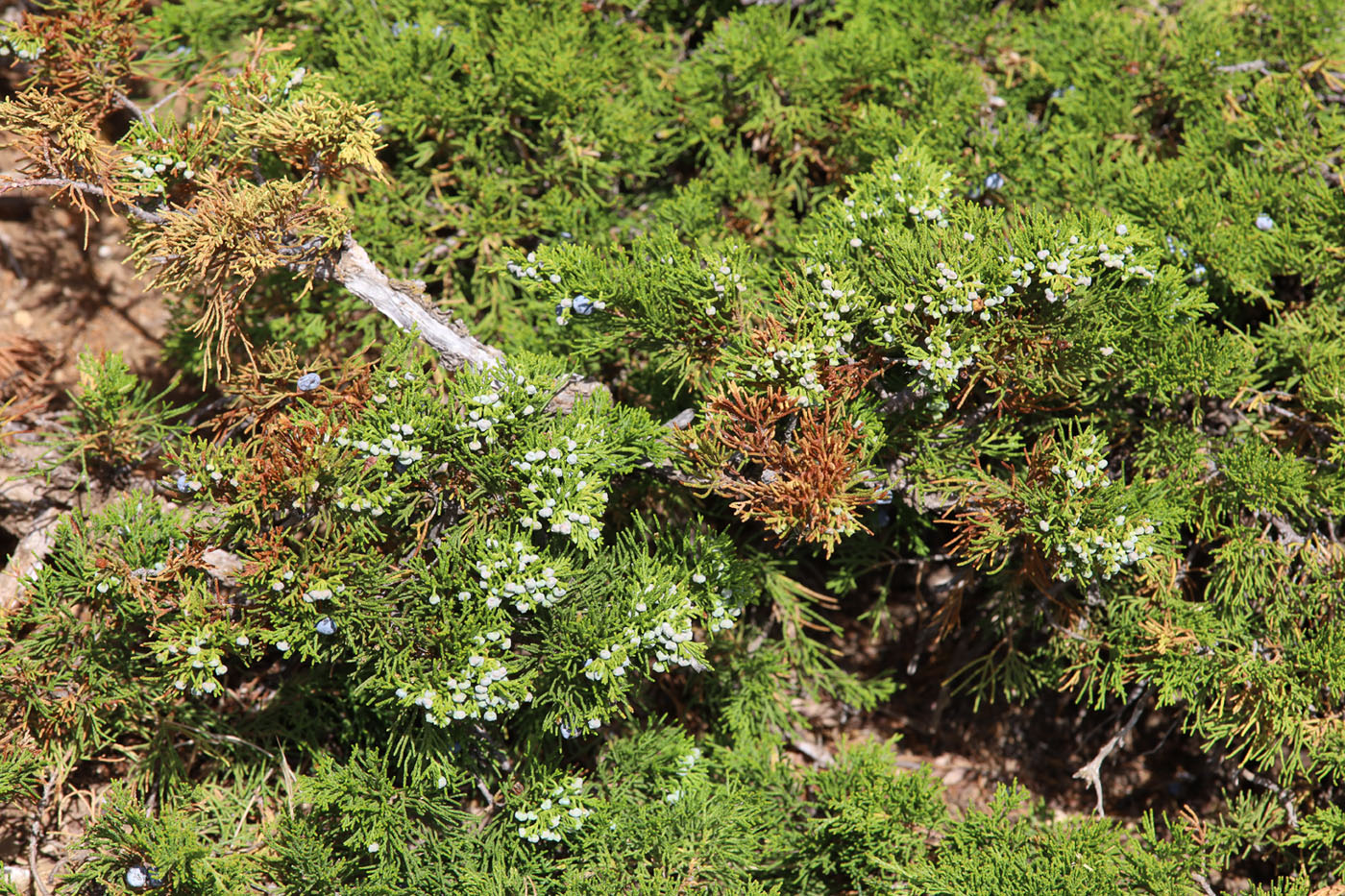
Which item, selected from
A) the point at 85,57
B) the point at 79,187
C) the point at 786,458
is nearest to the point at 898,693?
the point at 786,458

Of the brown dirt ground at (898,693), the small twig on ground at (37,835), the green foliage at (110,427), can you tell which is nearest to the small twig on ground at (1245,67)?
the brown dirt ground at (898,693)

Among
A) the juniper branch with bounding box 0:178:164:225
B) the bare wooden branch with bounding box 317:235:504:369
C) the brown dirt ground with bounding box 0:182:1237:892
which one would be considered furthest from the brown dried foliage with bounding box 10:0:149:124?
the brown dirt ground with bounding box 0:182:1237:892

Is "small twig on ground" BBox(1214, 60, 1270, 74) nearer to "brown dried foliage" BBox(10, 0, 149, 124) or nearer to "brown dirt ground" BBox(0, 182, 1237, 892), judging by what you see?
"brown dirt ground" BBox(0, 182, 1237, 892)

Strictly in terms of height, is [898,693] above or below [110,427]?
below

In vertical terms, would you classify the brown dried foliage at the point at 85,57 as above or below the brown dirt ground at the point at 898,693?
above

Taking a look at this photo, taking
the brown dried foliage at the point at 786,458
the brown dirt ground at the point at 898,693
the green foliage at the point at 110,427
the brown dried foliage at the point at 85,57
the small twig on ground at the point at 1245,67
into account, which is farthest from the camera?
the brown dirt ground at the point at 898,693

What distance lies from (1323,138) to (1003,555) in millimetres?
1357

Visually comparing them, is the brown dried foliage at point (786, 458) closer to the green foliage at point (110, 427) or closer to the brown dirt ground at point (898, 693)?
the brown dirt ground at point (898, 693)

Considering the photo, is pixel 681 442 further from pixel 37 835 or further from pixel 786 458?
pixel 37 835

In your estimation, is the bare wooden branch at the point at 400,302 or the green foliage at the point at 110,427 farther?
the green foliage at the point at 110,427

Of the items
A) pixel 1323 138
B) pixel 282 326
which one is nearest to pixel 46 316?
pixel 282 326

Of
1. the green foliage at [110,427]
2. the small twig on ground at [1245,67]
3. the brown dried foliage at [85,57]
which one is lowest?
the green foliage at [110,427]

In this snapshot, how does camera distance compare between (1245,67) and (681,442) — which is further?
(1245,67)

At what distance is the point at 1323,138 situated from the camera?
225 centimetres
